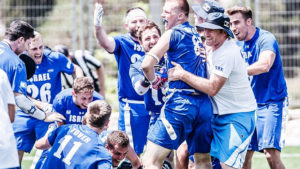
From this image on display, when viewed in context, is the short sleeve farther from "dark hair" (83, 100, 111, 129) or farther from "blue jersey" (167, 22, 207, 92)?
"dark hair" (83, 100, 111, 129)

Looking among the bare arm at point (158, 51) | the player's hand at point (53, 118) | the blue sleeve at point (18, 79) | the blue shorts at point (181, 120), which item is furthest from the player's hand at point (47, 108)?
the bare arm at point (158, 51)

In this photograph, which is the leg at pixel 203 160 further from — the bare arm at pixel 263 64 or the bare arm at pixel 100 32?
the bare arm at pixel 100 32

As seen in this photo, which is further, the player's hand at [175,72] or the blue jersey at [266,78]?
the blue jersey at [266,78]

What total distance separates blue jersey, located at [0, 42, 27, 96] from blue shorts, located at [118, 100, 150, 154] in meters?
2.02

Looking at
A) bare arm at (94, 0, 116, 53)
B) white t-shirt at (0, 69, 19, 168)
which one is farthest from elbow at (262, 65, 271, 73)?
white t-shirt at (0, 69, 19, 168)

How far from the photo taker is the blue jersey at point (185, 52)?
627cm

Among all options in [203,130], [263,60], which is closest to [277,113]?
[263,60]

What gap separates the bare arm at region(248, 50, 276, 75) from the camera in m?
7.18

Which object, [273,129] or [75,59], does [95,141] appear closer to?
[273,129]

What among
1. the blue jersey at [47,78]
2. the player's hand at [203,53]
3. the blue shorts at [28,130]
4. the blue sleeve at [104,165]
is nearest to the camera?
the blue sleeve at [104,165]

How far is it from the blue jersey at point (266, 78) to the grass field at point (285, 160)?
5.91 feet

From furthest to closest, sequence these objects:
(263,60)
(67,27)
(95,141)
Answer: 1. (67,27)
2. (263,60)
3. (95,141)

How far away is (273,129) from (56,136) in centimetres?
273

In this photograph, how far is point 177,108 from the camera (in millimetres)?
6355
